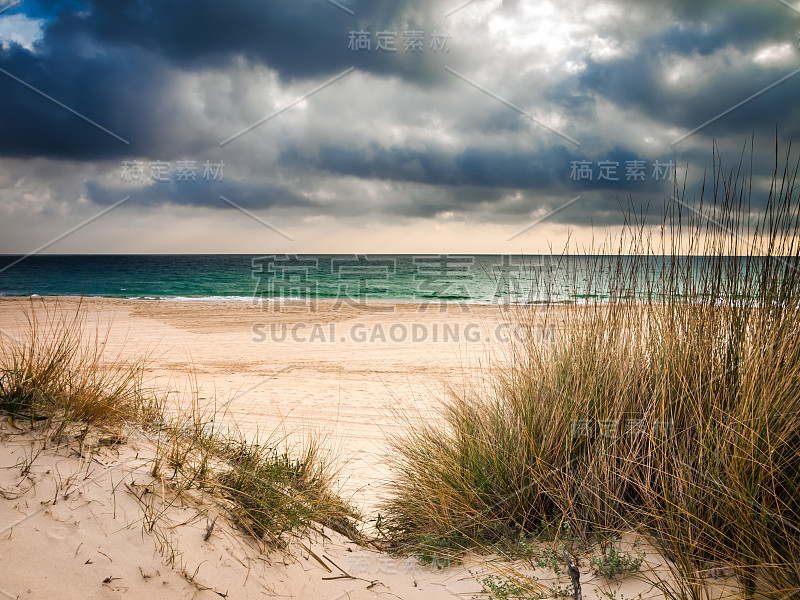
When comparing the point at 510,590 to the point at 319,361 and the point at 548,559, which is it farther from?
the point at 319,361

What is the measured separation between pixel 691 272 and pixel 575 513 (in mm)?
1849

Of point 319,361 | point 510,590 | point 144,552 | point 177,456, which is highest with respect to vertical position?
point 177,456

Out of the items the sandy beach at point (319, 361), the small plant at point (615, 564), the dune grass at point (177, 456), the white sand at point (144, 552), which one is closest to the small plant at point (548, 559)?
the white sand at point (144, 552)

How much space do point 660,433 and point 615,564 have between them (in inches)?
31.2

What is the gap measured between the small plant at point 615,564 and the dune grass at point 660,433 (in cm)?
11

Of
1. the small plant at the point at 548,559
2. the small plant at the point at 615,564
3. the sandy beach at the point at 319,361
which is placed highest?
the small plant at the point at 615,564

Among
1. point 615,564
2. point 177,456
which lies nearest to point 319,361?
point 177,456

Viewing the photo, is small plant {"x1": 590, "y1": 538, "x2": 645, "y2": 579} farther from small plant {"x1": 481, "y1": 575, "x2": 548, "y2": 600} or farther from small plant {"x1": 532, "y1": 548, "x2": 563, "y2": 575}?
small plant {"x1": 481, "y1": 575, "x2": 548, "y2": 600}

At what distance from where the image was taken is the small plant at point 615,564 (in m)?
2.19

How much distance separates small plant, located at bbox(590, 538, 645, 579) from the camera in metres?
2.19

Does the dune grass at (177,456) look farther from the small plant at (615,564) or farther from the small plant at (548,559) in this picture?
the small plant at (615,564)

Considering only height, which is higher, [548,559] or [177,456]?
[177,456]

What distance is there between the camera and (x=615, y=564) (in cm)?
221

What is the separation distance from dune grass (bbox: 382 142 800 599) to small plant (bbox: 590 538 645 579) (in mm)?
109
